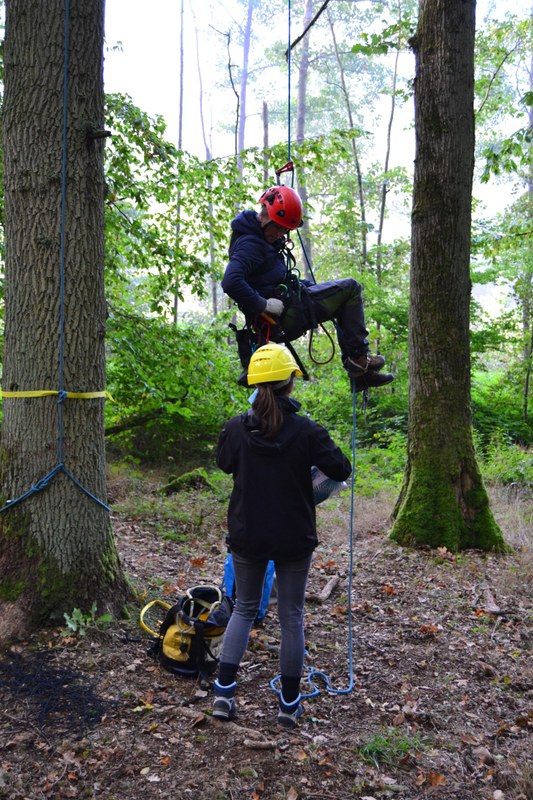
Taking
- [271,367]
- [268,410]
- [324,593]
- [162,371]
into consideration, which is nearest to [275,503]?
[268,410]

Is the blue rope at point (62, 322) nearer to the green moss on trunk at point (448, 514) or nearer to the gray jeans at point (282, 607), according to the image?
the gray jeans at point (282, 607)

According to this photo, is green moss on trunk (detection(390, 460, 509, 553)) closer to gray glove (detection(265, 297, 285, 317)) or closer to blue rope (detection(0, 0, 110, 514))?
gray glove (detection(265, 297, 285, 317))

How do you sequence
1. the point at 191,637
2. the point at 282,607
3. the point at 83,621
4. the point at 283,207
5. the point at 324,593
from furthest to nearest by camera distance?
the point at 324,593 < the point at 283,207 < the point at 83,621 < the point at 191,637 < the point at 282,607

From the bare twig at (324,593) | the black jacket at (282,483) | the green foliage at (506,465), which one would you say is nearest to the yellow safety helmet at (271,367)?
the black jacket at (282,483)

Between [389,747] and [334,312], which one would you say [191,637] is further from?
[334,312]

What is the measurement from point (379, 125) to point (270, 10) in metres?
7.49

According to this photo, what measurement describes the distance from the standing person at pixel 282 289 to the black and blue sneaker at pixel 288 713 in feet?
7.35

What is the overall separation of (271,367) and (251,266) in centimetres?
117

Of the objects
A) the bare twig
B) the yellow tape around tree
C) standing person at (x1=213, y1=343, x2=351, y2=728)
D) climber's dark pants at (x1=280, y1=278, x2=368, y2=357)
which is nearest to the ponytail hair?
standing person at (x1=213, y1=343, x2=351, y2=728)

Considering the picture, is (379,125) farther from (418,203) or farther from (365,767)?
(365,767)

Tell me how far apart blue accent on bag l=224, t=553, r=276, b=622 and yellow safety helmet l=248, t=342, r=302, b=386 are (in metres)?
1.67

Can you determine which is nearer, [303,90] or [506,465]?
[506,465]

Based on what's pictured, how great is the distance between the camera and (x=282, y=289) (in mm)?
4309

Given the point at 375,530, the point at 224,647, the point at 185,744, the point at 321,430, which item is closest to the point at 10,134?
the point at 321,430
